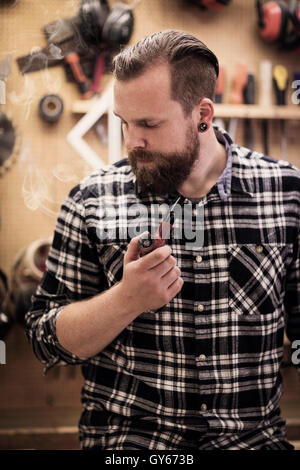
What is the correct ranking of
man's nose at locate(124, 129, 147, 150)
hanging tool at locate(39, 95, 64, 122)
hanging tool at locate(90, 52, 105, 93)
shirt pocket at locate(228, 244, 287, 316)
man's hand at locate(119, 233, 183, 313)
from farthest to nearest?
1. hanging tool at locate(39, 95, 64, 122)
2. hanging tool at locate(90, 52, 105, 93)
3. shirt pocket at locate(228, 244, 287, 316)
4. man's nose at locate(124, 129, 147, 150)
5. man's hand at locate(119, 233, 183, 313)

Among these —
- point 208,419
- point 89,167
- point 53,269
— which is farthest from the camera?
point 89,167

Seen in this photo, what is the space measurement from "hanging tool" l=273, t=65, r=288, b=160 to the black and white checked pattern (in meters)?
0.25

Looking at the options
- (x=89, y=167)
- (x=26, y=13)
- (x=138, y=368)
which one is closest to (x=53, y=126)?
(x=89, y=167)

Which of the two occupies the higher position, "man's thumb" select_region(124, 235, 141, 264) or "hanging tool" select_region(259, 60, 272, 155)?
"hanging tool" select_region(259, 60, 272, 155)

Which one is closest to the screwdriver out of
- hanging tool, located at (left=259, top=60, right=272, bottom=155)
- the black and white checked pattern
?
hanging tool, located at (left=259, top=60, right=272, bottom=155)

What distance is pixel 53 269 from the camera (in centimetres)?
117

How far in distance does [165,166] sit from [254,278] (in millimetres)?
361

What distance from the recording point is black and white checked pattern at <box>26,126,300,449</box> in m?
1.07

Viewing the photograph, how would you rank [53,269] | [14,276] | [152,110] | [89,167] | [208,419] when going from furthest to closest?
[14,276]
[89,167]
[53,269]
[208,419]
[152,110]

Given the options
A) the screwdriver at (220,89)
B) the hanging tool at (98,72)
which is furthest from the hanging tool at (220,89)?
the hanging tool at (98,72)

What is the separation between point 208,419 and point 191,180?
0.59 m

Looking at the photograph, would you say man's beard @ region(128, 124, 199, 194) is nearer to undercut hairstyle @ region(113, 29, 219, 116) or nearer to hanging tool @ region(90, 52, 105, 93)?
undercut hairstyle @ region(113, 29, 219, 116)

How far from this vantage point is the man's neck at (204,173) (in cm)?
113

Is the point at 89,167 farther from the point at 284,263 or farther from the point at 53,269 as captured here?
the point at 284,263
